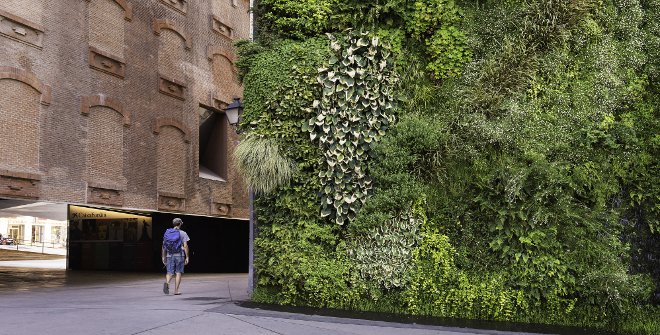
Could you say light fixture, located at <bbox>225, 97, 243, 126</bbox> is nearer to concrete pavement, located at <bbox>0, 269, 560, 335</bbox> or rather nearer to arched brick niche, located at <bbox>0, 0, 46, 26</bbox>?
concrete pavement, located at <bbox>0, 269, 560, 335</bbox>

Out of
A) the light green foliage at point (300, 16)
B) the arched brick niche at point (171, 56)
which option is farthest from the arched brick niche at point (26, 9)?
the light green foliage at point (300, 16)

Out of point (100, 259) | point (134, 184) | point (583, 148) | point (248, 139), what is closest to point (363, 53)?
point (248, 139)

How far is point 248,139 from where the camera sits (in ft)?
37.2

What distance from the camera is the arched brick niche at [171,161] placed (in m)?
21.4

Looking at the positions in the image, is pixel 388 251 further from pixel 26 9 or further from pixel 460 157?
pixel 26 9

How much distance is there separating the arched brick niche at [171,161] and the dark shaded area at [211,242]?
13.5 feet

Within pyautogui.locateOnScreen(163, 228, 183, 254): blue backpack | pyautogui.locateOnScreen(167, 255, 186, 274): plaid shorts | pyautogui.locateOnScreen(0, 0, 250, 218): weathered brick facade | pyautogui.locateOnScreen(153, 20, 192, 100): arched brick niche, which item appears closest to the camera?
pyautogui.locateOnScreen(163, 228, 183, 254): blue backpack

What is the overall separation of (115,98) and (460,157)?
42.5ft

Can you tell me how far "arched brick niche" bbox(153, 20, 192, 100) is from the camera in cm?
2167

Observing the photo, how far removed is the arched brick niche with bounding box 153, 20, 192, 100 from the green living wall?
35.0 ft

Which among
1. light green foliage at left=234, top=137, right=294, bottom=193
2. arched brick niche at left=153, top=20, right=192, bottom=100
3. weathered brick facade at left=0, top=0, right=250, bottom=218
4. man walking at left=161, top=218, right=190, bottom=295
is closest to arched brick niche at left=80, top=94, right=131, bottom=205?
weathered brick facade at left=0, top=0, right=250, bottom=218

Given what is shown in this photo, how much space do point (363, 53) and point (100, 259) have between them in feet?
69.2

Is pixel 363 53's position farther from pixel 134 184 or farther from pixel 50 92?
pixel 134 184

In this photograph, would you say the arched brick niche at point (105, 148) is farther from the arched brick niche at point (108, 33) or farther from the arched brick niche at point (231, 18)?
the arched brick niche at point (231, 18)
